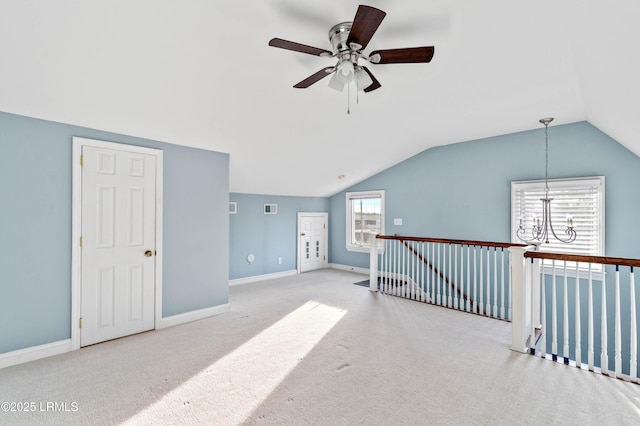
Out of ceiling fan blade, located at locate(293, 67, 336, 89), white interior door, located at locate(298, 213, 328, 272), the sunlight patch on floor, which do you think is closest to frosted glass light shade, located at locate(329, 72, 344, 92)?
ceiling fan blade, located at locate(293, 67, 336, 89)

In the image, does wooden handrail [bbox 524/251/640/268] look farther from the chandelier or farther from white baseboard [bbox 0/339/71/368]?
white baseboard [bbox 0/339/71/368]

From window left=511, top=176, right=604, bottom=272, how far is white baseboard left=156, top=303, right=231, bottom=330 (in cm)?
474

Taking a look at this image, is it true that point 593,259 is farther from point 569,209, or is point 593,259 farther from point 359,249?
point 359,249

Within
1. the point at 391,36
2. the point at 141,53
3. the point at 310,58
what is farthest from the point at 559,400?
the point at 141,53

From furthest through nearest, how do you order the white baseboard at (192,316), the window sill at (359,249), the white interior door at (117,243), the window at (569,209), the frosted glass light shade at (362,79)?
the window sill at (359,249) < the window at (569,209) < the white baseboard at (192,316) < the white interior door at (117,243) < the frosted glass light shade at (362,79)

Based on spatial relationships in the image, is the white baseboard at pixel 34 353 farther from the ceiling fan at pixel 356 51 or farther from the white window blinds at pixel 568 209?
the white window blinds at pixel 568 209

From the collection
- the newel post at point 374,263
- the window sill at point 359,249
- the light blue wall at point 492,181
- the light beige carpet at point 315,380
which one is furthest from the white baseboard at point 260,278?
the newel post at point 374,263

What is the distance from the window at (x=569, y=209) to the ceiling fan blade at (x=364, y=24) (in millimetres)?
4089

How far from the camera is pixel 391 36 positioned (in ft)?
7.76

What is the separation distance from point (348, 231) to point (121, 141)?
512cm

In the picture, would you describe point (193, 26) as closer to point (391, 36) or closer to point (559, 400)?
point (391, 36)

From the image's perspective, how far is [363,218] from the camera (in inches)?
279

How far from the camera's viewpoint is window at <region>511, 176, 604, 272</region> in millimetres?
4012

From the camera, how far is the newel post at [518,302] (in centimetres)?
296
